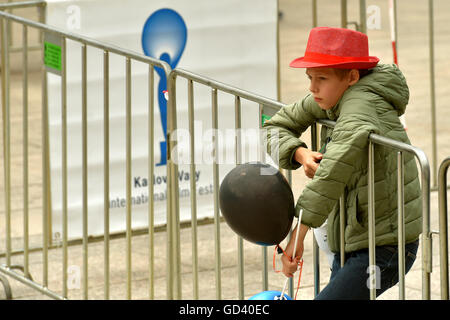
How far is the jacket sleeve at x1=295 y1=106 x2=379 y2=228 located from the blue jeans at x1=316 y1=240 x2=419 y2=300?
11.8 inches

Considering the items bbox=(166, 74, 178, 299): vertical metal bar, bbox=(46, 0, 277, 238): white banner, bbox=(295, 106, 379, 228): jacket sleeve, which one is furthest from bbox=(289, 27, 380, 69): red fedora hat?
bbox=(46, 0, 277, 238): white banner

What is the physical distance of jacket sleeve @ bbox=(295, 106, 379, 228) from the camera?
388 centimetres

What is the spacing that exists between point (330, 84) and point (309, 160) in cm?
32

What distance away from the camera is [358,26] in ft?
26.9

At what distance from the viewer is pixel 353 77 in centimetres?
414

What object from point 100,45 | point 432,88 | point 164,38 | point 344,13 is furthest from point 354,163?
point 432,88

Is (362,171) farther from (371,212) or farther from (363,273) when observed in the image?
(363,273)

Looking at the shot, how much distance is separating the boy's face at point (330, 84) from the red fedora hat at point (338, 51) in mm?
53

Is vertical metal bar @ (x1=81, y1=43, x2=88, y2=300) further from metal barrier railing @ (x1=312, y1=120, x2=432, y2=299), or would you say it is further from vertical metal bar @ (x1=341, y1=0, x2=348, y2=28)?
vertical metal bar @ (x1=341, y1=0, x2=348, y2=28)

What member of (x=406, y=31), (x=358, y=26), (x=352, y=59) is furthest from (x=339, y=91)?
(x=406, y=31)

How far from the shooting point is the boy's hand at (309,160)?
162 inches

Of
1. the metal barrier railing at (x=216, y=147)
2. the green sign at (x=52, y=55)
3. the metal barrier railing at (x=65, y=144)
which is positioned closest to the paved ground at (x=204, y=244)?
the metal barrier railing at (x=65, y=144)

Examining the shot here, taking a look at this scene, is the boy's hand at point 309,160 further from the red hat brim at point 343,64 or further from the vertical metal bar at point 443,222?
the vertical metal bar at point 443,222
